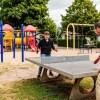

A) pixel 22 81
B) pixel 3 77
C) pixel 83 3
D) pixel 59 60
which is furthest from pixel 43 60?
pixel 83 3

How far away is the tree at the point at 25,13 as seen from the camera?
32.5 meters

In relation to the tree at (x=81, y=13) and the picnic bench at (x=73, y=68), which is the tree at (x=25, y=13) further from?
the picnic bench at (x=73, y=68)

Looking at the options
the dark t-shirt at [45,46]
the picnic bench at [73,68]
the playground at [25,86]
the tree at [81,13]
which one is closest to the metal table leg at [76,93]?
the picnic bench at [73,68]

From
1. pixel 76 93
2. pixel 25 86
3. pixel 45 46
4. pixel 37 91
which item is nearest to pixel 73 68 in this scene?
pixel 76 93

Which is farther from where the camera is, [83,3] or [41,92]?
[83,3]

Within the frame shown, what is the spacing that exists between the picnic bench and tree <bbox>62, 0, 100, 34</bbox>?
2996 centimetres

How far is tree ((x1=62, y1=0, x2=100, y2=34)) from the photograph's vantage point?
127 ft

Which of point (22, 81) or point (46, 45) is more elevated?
point (46, 45)

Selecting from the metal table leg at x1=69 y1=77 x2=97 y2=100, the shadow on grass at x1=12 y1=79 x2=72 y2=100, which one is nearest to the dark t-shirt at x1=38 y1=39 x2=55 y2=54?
the shadow on grass at x1=12 y1=79 x2=72 y2=100

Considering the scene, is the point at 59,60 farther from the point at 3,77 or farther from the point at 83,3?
the point at 83,3

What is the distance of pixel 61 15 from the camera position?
42.9 metres

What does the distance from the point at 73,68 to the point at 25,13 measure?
2694 centimetres

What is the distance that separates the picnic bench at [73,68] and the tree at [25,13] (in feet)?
80.2

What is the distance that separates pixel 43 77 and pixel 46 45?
3.72 ft
